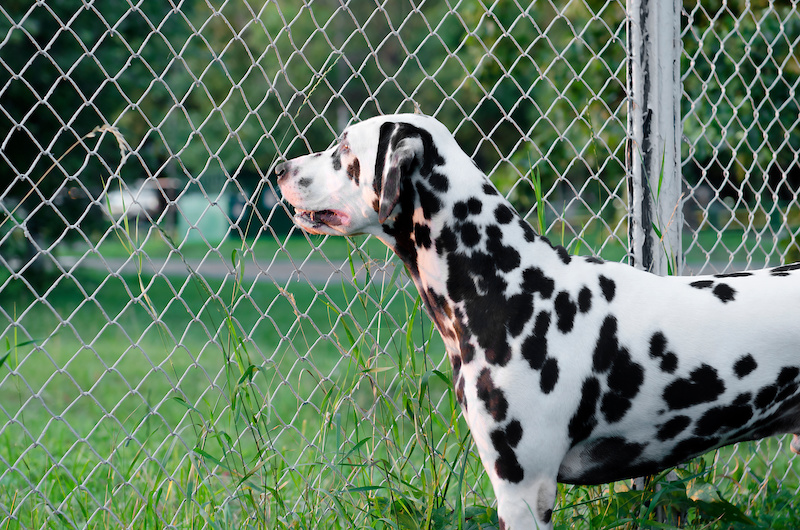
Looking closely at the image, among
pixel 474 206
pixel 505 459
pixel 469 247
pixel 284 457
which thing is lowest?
pixel 284 457

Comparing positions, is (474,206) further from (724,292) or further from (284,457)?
(284,457)

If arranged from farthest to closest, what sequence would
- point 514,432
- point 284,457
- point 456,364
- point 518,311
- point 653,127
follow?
point 653,127 < point 284,457 < point 456,364 < point 518,311 < point 514,432

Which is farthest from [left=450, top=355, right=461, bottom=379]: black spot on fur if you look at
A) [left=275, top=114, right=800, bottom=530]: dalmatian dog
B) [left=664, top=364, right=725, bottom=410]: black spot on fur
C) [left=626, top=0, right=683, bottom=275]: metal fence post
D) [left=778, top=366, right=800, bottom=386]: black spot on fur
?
[left=626, top=0, right=683, bottom=275]: metal fence post

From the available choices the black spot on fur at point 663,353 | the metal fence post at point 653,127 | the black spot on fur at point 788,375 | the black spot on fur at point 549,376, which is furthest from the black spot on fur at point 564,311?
the metal fence post at point 653,127

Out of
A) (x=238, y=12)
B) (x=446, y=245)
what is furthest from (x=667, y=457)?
(x=238, y=12)

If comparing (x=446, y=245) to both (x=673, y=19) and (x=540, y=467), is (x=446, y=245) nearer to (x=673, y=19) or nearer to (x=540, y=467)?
(x=540, y=467)

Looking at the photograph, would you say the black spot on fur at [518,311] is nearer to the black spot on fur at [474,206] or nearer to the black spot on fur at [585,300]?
the black spot on fur at [585,300]

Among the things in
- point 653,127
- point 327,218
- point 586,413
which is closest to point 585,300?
point 586,413

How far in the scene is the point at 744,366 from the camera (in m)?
2.10

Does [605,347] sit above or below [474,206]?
below

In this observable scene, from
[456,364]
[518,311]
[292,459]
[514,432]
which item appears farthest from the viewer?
[292,459]

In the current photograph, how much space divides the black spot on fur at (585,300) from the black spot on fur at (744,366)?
1.44ft

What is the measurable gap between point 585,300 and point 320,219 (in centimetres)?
83

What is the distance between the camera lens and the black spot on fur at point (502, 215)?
7.20 ft
